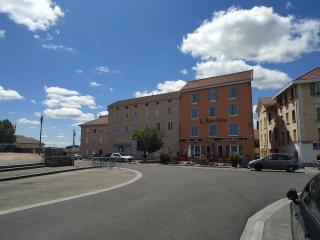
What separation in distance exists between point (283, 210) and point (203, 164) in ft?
114

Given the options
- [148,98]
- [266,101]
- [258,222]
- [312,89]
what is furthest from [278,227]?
[148,98]

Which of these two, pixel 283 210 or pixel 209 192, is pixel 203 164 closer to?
pixel 209 192

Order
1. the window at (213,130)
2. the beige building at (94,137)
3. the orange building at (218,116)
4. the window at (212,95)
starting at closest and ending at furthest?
the orange building at (218,116)
the window at (213,130)
the window at (212,95)
the beige building at (94,137)

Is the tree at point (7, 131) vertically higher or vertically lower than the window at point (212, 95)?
lower

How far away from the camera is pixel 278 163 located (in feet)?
104

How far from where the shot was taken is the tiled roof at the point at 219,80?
54.6 metres

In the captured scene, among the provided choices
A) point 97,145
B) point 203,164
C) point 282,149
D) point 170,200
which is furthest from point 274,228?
point 97,145

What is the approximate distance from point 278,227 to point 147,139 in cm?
4992

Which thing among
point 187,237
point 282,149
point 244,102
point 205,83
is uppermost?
point 205,83

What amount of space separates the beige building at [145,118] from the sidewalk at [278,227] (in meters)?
52.2

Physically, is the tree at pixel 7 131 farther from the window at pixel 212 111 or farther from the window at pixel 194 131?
the window at pixel 212 111

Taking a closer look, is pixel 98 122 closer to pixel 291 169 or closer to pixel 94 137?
pixel 94 137

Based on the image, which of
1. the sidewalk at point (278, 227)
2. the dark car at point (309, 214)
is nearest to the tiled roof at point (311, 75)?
the sidewalk at point (278, 227)

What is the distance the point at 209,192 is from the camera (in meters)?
13.7
